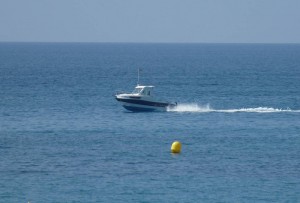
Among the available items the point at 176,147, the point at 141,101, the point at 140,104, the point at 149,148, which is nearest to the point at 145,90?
the point at 141,101

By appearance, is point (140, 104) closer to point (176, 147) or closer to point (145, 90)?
point (145, 90)

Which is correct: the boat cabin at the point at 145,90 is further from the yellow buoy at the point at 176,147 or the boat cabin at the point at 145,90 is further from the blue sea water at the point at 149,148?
the yellow buoy at the point at 176,147

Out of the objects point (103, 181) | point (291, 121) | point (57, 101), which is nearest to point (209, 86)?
point (57, 101)

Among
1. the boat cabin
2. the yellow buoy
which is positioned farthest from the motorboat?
the yellow buoy

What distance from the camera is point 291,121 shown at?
90.6 meters

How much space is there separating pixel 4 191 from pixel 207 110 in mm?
47164

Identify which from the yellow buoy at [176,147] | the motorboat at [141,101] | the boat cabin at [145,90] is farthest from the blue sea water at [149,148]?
the boat cabin at [145,90]

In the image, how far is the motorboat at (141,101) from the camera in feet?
315

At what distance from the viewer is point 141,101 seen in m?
96.4

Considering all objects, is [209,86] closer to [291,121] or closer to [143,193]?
[291,121]

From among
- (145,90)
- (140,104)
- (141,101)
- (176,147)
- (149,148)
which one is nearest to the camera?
(176,147)

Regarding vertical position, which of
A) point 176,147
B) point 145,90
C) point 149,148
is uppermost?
point 145,90

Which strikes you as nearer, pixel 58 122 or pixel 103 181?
pixel 103 181

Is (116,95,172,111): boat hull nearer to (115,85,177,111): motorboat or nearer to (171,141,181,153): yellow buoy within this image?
(115,85,177,111): motorboat
